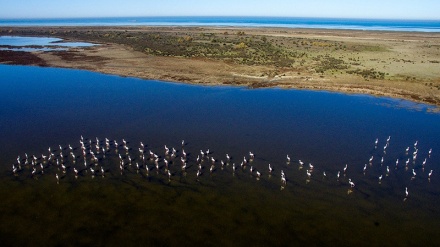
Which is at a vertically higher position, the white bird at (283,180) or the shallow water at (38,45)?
the shallow water at (38,45)

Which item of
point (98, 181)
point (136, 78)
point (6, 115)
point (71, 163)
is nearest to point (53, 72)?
point (136, 78)

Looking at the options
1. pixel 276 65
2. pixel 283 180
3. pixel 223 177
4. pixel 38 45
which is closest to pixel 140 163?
pixel 223 177

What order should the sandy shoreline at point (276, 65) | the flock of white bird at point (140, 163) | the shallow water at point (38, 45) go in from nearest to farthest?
1. the flock of white bird at point (140, 163)
2. the sandy shoreline at point (276, 65)
3. the shallow water at point (38, 45)

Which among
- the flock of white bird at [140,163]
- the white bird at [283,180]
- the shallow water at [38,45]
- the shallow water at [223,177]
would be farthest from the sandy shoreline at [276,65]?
the white bird at [283,180]

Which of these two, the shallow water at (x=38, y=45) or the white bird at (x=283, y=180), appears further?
the shallow water at (x=38, y=45)

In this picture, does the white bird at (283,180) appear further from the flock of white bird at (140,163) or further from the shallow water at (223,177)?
the shallow water at (223,177)

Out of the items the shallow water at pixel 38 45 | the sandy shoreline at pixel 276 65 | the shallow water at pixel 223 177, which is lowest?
the shallow water at pixel 223 177

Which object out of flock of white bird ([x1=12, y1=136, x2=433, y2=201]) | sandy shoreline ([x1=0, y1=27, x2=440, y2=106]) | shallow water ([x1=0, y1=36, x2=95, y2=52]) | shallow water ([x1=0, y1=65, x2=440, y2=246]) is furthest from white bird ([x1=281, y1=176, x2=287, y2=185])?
shallow water ([x1=0, y1=36, x2=95, y2=52])

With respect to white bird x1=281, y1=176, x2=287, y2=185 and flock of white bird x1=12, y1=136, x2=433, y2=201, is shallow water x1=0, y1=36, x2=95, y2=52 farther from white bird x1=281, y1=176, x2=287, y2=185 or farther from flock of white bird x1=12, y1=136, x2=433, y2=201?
white bird x1=281, y1=176, x2=287, y2=185

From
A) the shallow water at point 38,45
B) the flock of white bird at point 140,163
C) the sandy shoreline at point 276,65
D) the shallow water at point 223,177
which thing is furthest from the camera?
the shallow water at point 38,45
